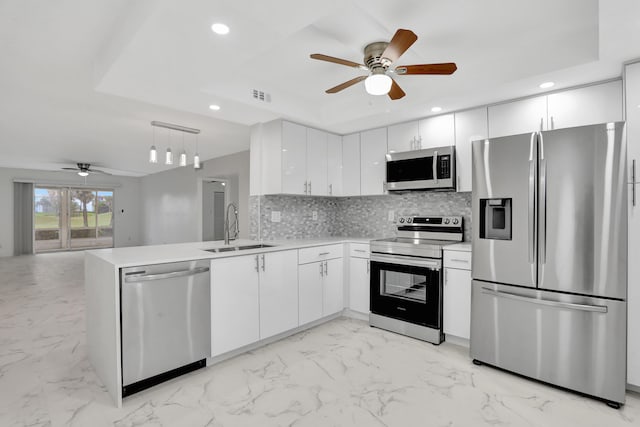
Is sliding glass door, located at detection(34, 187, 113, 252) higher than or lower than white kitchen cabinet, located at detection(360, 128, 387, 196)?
lower

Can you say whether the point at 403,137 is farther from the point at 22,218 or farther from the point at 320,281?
the point at 22,218

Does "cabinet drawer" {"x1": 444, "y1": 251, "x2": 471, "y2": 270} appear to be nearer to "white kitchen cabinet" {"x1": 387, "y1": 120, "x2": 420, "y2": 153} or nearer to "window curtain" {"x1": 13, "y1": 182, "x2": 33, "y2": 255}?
"white kitchen cabinet" {"x1": 387, "y1": 120, "x2": 420, "y2": 153}

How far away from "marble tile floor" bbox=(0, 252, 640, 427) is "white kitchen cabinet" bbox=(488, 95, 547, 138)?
2004mm

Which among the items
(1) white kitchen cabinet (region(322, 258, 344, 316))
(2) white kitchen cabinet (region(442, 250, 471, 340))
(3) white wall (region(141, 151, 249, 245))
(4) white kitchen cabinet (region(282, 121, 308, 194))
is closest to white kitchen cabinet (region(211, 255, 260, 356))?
(1) white kitchen cabinet (region(322, 258, 344, 316))

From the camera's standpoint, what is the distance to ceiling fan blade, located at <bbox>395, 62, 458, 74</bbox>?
202 centimetres

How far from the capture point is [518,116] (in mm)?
2836

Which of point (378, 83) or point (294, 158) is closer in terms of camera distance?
point (378, 83)

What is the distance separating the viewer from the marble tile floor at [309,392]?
1914 mm

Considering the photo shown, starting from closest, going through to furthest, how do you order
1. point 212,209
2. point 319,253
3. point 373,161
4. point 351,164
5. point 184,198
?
point 319,253
point 373,161
point 351,164
point 212,209
point 184,198

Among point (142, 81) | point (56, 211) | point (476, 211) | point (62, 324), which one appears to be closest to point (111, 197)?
point (56, 211)

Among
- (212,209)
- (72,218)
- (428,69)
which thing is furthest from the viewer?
(72,218)

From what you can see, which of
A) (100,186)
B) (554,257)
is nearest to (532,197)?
(554,257)

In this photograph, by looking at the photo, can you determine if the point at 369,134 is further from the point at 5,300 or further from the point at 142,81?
the point at 5,300

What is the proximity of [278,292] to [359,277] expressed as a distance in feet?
3.36
